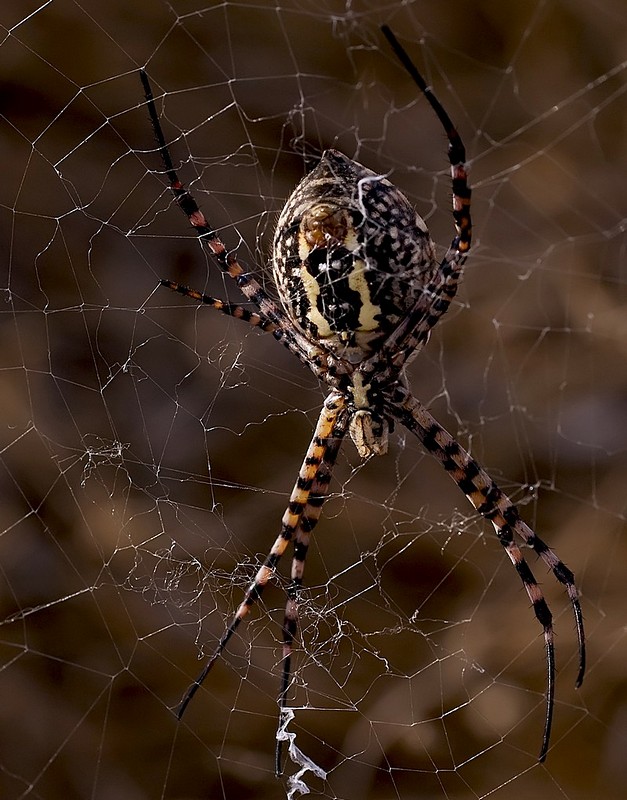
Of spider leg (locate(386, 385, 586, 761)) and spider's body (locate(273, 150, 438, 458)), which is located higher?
spider's body (locate(273, 150, 438, 458))

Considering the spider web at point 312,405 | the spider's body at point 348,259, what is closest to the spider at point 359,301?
the spider's body at point 348,259

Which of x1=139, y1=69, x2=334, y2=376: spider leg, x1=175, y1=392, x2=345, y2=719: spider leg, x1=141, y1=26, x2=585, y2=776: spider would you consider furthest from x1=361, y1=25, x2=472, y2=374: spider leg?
x1=175, y1=392, x2=345, y2=719: spider leg

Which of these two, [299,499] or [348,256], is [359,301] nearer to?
[348,256]

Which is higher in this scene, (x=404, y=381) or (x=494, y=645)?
(x=404, y=381)

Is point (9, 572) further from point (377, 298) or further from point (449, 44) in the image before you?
point (449, 44)

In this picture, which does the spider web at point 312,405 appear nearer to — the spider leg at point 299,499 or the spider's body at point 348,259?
the spider leg at point 299,499

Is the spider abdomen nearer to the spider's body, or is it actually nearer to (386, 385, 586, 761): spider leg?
the spider's body

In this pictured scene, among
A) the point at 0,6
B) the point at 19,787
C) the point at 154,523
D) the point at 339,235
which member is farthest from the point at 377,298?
the point at 19,787
